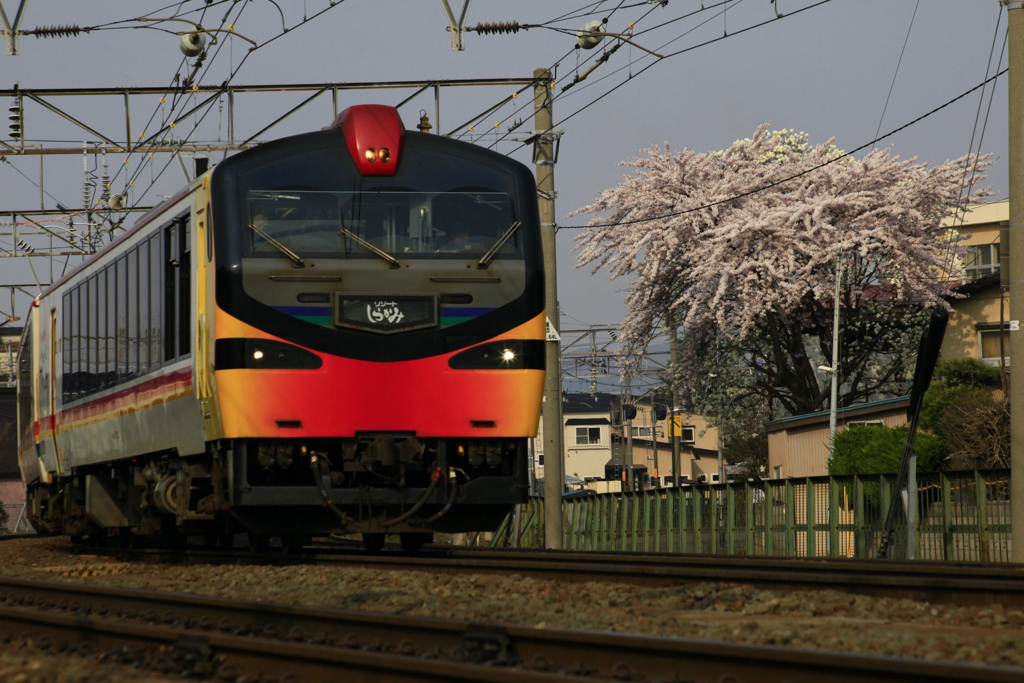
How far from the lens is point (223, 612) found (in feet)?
24.2

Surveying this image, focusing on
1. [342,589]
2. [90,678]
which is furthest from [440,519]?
[90,678]

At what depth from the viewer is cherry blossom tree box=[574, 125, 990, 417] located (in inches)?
1396

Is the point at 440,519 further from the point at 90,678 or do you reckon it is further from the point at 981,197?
the point at 981,197

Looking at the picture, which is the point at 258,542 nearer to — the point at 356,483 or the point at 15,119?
the point at 356,483

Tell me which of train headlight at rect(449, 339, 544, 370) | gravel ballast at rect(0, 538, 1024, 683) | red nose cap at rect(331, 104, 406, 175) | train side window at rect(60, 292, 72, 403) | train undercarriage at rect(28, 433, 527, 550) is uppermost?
red nose cap at rect(331, 104, 406, 175)

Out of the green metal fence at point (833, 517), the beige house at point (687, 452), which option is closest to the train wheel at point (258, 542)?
the green metal fence at point (833, 517)

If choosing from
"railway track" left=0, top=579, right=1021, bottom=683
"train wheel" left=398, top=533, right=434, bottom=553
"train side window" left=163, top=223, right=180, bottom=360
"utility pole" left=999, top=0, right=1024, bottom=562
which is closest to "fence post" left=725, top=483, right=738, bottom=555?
"utility pole" left=999, top=0, right=1024, bottom=562

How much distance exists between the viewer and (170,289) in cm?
1150

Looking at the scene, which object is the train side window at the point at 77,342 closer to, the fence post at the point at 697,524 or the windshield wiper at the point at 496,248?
the windshield wiper at the point at 496,248

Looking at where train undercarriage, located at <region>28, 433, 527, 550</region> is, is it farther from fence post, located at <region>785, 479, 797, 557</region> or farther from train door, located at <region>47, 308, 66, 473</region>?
fence post, located at <region>785, 479, 797, 557</region>

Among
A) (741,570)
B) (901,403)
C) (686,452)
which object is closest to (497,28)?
(741,570)

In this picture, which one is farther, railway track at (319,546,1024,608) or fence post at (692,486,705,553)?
fence post at (692,486,705,553)

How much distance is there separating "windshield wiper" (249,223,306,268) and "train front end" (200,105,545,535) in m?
0.02

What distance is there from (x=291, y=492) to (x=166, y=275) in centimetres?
266
